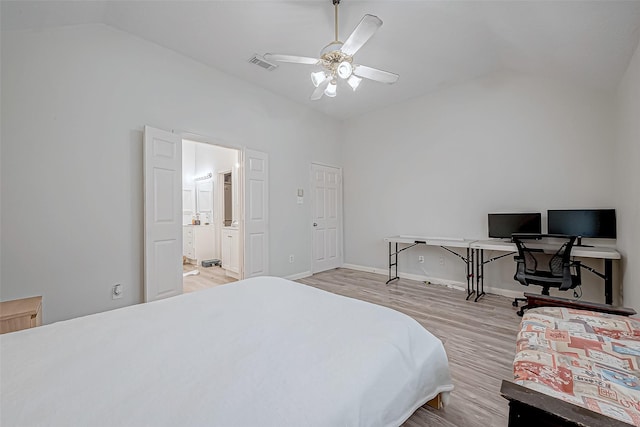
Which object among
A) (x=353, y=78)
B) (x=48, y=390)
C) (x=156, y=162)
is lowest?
(x=48, y=390)

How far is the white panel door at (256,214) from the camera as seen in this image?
12.8 feet

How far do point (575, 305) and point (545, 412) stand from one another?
149 cm

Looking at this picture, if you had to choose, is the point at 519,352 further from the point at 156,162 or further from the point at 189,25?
the point at 189,25

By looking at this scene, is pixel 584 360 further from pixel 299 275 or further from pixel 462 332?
pixel 299 275

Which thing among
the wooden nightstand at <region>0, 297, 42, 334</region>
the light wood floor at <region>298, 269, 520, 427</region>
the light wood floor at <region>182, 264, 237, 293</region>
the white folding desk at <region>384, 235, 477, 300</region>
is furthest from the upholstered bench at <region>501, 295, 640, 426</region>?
the light wood floor at <region>182, 264, 237, 293</region>

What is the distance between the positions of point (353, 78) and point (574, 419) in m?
2.71

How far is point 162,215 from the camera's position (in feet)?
9.96

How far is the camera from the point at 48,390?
2.79ft

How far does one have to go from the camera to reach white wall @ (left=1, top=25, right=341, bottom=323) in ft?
7.50

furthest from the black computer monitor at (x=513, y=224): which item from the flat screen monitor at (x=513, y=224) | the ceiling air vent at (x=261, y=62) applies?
the ceiling air vent at (x=261, y=62)

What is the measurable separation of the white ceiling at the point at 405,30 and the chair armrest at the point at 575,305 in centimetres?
205

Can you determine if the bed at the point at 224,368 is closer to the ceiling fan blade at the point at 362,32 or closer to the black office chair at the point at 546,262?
the ceiling fan blade at the point at 362,32

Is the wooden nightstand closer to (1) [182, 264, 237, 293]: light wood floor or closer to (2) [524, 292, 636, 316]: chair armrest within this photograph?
(1) [182, 264, 237, 293]: light wood floor

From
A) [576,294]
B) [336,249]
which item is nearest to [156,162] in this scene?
[336,249]
